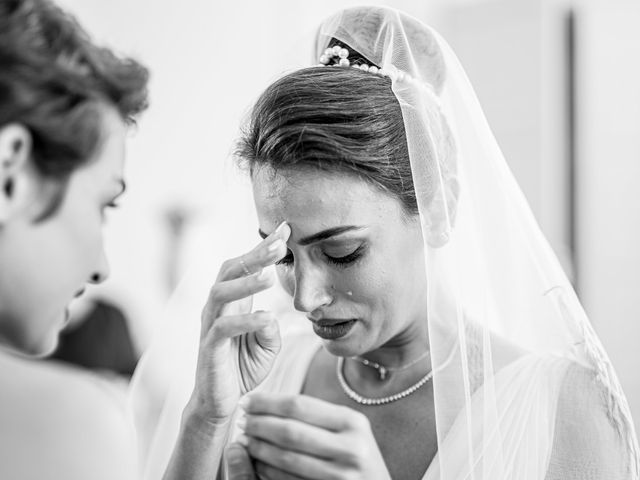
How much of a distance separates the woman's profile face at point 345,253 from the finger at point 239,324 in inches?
3.2

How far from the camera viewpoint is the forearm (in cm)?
133

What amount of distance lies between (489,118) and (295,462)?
3511 millimetres

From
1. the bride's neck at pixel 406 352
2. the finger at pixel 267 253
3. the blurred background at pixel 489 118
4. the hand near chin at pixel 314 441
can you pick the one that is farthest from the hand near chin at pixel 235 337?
the blurred background at pixel 489 118

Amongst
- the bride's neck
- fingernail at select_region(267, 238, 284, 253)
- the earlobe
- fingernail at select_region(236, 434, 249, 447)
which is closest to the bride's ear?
the earlobe

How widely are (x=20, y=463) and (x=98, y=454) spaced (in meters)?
0.07

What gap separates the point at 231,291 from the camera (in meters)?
1.30

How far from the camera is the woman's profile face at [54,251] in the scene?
85cm

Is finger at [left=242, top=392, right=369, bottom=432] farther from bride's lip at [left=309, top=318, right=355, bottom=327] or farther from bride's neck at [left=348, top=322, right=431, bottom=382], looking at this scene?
bride's neck at [left=348, top=322, right=431, bottom=382]

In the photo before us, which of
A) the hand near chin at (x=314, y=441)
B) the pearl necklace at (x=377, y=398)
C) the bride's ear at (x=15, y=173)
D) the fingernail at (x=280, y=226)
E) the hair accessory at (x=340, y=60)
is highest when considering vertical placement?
the hair accessory at (x=340, y=60)

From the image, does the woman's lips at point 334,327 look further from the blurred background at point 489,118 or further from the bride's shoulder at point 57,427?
the blurred background at point 489,118

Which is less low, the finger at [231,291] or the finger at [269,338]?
the finger at [231,291]

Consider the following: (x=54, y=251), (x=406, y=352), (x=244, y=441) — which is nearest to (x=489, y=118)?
(x=406, y=352)

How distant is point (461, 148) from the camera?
137cm

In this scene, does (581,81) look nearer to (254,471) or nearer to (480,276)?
(480,276)
